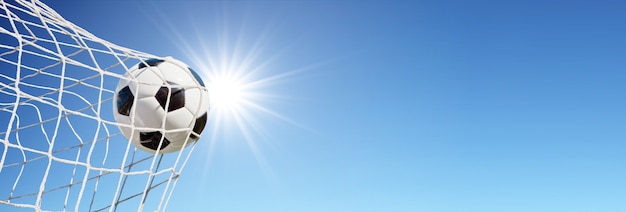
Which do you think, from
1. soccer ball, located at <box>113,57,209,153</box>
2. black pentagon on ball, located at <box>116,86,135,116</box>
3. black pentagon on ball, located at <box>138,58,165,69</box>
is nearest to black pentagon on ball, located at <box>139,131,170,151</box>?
soccer ball, located at <box>113,57,209,153</box>

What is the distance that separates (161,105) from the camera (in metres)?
4.73

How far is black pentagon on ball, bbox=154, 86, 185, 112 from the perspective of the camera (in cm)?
474

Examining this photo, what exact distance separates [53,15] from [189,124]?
166 cm

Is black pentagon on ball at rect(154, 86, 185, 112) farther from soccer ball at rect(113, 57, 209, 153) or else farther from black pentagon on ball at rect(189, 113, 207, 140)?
black pentagon on ball at rect(189, 113, 207, 140)

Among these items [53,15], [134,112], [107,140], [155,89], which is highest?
[53,15]

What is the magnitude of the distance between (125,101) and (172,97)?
20.2 inches

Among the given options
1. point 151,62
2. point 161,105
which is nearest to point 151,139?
point 161,105

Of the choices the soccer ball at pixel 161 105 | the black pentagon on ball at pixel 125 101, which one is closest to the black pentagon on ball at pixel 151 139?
the soccer ball at pixel 161 105

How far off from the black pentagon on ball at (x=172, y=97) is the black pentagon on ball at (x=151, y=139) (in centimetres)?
31

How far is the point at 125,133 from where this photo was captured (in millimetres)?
4965

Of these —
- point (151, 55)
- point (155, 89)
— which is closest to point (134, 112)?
point (155, 89)

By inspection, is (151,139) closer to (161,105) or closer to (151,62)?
(161,105)

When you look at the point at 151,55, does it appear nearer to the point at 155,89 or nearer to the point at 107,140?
→ the point at 155,89

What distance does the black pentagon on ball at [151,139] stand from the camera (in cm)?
482
